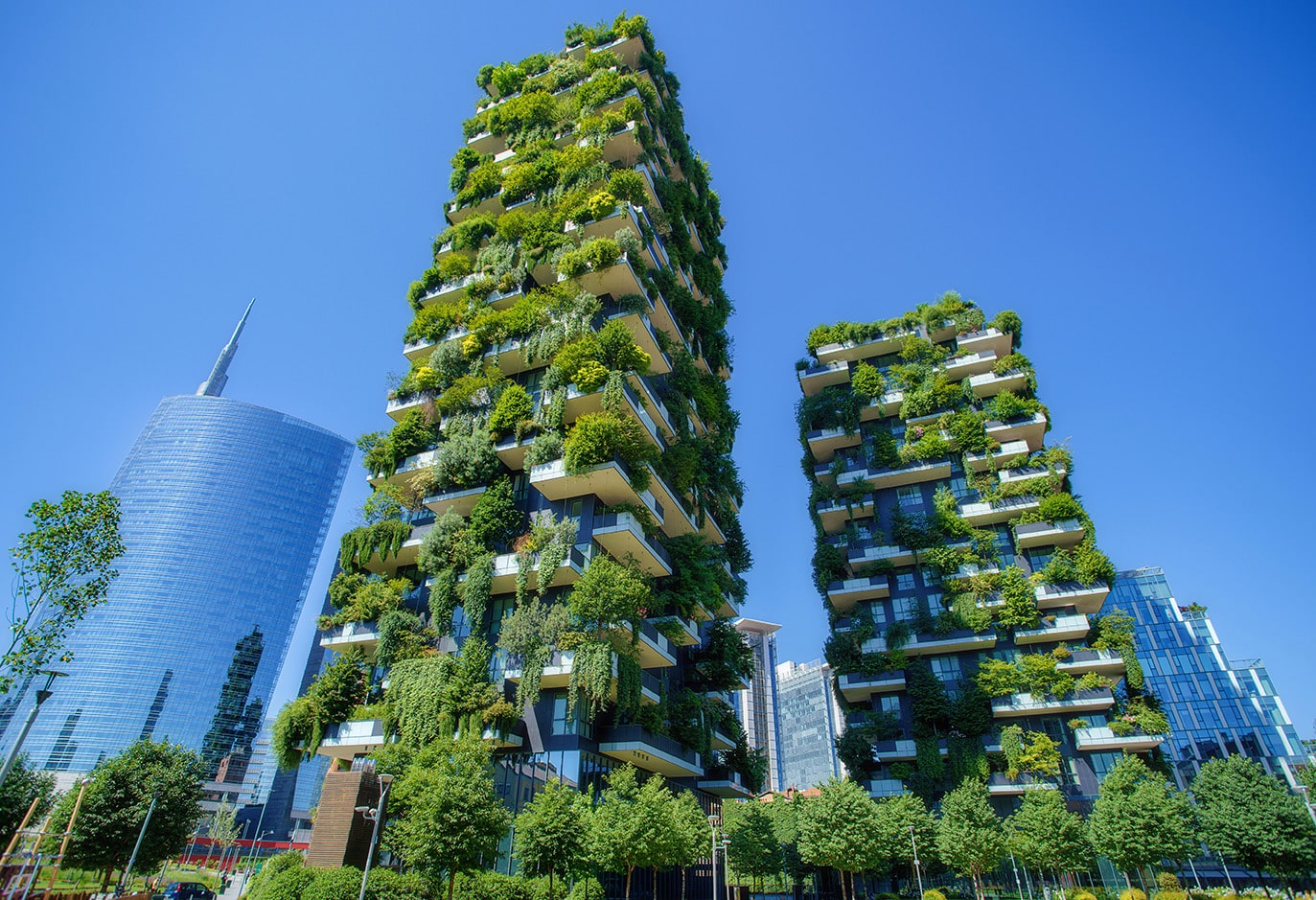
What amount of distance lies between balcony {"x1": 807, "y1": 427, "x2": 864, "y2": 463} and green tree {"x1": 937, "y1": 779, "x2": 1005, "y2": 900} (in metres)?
26.8

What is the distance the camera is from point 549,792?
2445 cm

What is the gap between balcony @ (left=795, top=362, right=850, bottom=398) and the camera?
186 feet

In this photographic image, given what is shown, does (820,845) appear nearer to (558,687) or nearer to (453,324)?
(558,687)

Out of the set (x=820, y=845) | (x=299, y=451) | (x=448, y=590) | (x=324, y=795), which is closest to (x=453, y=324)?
(x=448, y=590)

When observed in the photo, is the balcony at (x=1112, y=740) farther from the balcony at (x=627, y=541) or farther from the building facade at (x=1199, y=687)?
the building facade at (x=1199, y=687)

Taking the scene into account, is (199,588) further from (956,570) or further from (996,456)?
(996,456)

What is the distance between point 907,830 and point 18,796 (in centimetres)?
4118

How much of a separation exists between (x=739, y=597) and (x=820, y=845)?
1576 centimetres

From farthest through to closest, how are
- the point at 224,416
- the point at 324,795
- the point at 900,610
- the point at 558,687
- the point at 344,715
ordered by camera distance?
the point at 224,416
the point at 900,610
the point at 344,715
the point at 558,687
the point at 324,795

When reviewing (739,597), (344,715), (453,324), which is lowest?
(344,715)

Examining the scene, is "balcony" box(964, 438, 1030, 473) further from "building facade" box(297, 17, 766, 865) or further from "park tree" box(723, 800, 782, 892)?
"park tree" box(723, 800, 782, 892)

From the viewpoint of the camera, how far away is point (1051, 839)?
32500mm

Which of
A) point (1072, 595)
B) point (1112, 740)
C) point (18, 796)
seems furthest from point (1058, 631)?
point (18, 796)

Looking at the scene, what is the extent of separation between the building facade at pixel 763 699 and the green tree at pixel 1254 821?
107m
